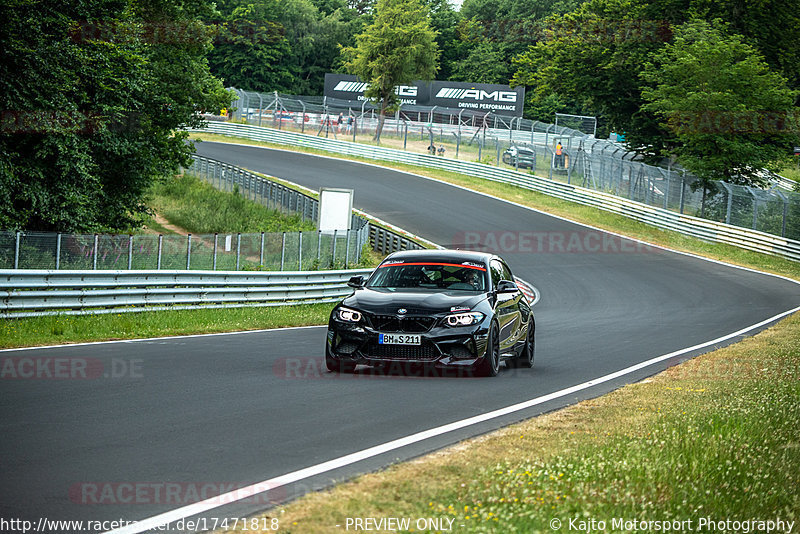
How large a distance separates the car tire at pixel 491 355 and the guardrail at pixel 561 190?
3140cm

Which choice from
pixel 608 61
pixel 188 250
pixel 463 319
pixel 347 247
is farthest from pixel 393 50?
pixel 463 319

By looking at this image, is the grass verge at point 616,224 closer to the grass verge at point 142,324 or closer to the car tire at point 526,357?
the grass verge at point 142,324

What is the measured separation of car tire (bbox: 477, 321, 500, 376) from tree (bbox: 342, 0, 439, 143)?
2464 inches

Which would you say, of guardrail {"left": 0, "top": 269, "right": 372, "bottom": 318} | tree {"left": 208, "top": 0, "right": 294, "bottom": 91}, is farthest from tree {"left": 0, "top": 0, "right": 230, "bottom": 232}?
tree {"left": 208, "top": 0, "right": 294, "bottom": 91}

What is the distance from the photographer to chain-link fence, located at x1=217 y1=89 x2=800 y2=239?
4212 centimetres

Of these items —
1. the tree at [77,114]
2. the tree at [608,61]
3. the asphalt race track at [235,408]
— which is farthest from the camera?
the tree at [608,61]

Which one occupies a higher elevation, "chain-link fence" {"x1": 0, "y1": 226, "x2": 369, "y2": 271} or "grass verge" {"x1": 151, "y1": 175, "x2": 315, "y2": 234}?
"chain-link fence" {"x1": 0, "y1": 226, "x2": 369, "y2": 271}

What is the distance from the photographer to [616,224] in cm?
4581

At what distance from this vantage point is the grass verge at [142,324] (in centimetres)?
1445

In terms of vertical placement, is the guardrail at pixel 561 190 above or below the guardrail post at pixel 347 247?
above

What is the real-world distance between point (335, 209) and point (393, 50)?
157 feet

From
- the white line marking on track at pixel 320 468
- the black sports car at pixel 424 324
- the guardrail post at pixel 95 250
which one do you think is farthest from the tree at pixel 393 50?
the white line marking on track at pixel 320 468

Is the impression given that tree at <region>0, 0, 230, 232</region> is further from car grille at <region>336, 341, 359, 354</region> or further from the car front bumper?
the car front bumper

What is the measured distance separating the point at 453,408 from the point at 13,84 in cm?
1614
